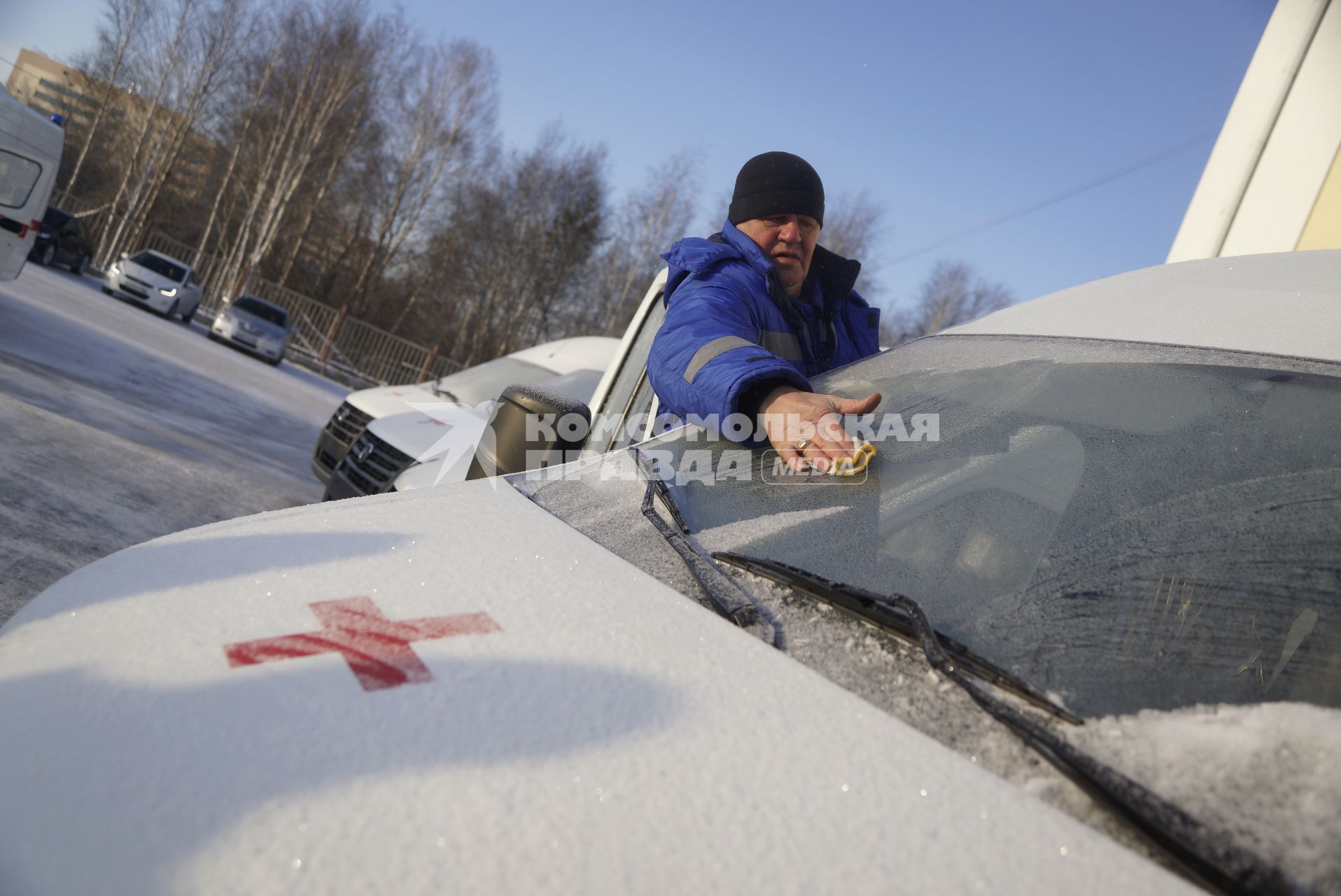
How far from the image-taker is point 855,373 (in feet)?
7.20

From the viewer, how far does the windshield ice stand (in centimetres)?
120

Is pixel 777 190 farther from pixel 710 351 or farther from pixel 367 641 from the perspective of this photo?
pixel 367 641

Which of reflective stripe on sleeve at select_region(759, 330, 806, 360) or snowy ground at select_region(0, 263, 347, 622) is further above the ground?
reflective stripe on sleeve at select_region(759, 330, 806, 360)

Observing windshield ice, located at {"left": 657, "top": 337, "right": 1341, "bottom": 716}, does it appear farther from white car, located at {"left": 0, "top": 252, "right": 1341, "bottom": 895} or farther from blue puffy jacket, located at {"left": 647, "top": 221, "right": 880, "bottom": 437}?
blue puffy jacket, located at {"left": 647, "top": 221, "right": 880, "bottom": 437}

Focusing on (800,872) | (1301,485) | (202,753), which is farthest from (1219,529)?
(202,753)

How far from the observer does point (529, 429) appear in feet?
7.46

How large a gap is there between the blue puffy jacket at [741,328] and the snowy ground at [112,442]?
2422 mm

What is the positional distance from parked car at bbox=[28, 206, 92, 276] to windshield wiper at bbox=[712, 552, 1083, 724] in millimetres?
22463

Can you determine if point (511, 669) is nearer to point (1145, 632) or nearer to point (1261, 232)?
point (1145, 632)

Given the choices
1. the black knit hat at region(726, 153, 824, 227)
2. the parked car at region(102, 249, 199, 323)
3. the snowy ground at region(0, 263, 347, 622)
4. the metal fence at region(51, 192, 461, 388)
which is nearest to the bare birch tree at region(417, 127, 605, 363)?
the metal fence at region(51, 192, 461, 388)

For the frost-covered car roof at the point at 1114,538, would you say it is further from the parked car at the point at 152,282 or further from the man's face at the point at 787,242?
the parked car at the point at 152,282

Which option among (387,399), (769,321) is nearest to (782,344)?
(769,321)

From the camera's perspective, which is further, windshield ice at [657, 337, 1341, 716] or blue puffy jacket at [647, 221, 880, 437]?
blue puffy jacket at [647, 221, 880, 437]

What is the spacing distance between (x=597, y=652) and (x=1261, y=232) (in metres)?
6.09
